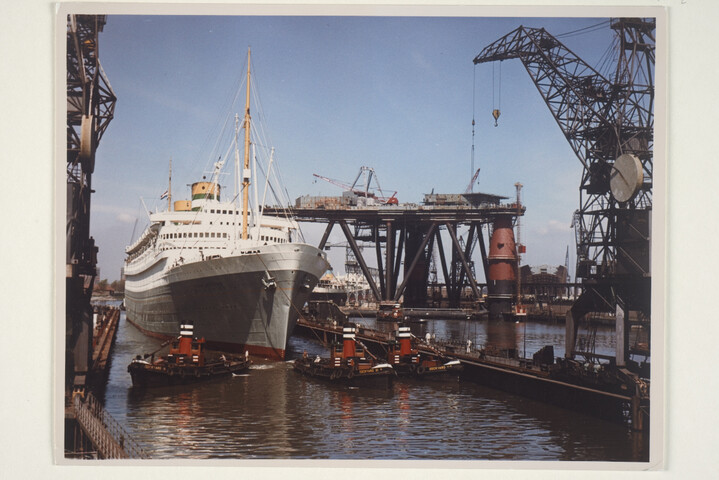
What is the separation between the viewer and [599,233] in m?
11.6

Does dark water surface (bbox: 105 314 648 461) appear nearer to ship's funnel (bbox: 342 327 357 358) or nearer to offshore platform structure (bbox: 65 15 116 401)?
ship's funnel (bbox: 342 327 357 358)

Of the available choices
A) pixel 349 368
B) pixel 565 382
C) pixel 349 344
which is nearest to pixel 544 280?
pixel 565 382

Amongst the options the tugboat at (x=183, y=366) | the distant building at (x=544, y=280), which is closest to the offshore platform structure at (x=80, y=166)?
the tugboat at (x=183, y=366)

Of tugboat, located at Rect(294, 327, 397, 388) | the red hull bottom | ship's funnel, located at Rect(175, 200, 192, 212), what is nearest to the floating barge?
tugboat, located at Rect(294, 327, 397, 388)

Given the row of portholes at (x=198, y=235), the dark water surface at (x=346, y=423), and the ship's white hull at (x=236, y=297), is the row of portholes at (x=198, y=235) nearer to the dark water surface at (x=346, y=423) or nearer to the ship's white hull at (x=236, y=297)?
the ship's white hull at (x=236, y=297)

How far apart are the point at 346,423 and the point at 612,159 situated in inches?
269

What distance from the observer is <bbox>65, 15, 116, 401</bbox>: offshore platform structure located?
28.4 ft

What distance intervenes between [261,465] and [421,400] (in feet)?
20.4

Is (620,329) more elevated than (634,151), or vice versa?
(634,151)

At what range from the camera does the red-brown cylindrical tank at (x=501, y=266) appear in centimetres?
1406

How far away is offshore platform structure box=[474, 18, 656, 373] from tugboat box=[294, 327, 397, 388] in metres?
5.06
